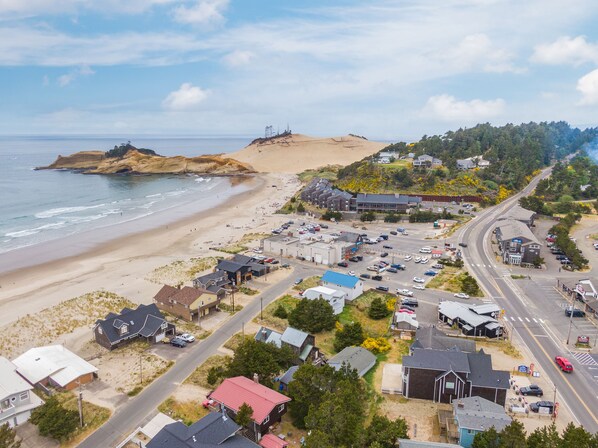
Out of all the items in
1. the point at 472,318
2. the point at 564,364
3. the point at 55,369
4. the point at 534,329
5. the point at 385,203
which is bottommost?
the point at 55,369

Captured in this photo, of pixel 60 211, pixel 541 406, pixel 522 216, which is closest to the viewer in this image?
pixel 541 406

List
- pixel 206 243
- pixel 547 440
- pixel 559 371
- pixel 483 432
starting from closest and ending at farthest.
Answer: pixel 547 440
pixel 483 432
pixel 559 371
pixel 206 243

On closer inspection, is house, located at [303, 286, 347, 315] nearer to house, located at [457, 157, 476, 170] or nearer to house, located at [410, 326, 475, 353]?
house, located at [410, 326, 475, 353]

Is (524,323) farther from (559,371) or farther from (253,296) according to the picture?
(253,296)

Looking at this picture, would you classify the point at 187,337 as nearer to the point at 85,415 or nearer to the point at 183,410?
the point at 183,410

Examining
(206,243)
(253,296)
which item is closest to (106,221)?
(206,243)

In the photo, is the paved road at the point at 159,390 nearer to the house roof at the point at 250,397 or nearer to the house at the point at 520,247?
the house roof at the point at 250,397

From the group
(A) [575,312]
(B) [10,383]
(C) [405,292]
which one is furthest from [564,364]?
(B) [10,383]
